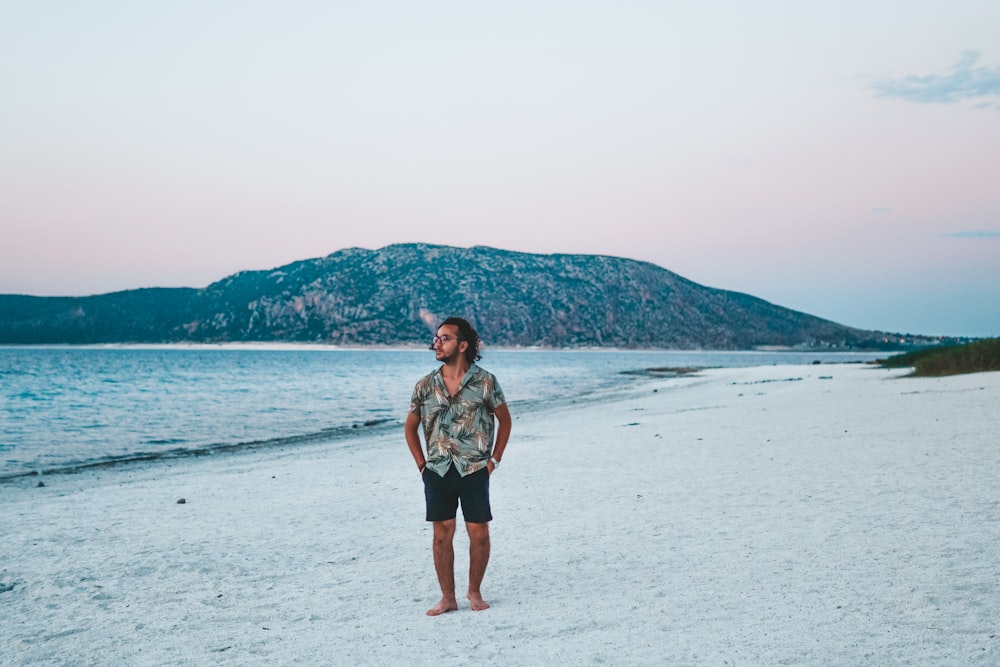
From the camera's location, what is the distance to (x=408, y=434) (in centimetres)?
557

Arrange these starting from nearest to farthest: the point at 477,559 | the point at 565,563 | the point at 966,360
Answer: the point at 477,559 → the point at 565,563 → the point at 966,360

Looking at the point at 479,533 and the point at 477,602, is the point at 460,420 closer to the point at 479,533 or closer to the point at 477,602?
the point at 479,533

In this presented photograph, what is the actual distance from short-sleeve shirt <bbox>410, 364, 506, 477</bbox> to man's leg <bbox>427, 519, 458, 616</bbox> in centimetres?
44

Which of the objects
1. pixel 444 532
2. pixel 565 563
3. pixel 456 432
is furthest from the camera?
pixel 565 563

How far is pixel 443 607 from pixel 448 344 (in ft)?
6.18

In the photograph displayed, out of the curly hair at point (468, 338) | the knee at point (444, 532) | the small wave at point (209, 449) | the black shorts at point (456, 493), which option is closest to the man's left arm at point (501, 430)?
the black shorts at point (456, 493)

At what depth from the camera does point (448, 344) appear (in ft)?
18.0

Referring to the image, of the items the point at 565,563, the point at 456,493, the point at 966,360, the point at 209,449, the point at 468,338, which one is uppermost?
the point at 468,338

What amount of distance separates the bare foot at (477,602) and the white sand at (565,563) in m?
0.09

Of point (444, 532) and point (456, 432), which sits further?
point (444, 532)

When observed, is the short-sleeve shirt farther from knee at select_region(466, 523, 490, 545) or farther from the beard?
knee at select_region(466, 523, 490, 545)

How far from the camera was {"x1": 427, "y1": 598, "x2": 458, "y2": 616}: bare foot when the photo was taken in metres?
5.59

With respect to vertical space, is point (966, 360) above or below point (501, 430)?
below

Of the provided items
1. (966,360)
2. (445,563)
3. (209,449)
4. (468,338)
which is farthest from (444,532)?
(966,360)
